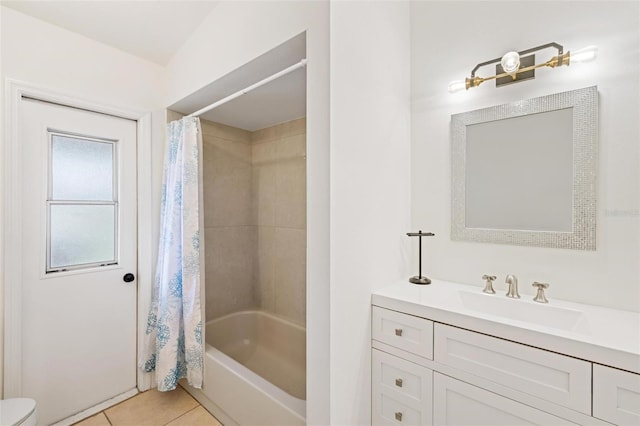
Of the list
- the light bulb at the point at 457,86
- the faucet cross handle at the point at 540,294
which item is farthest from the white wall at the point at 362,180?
the faucet cross handle at the point at 540,294

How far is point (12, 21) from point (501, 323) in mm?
2835

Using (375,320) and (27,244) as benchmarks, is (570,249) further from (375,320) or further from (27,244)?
(27,244)

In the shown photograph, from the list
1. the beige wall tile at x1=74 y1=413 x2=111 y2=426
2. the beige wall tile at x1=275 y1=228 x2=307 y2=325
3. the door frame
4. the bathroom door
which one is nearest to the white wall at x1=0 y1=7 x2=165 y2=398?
the door frame

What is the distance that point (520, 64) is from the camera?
1353 millimetres

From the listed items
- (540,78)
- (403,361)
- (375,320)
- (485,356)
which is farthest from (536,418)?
(540,78)

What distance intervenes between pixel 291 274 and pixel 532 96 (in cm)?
214

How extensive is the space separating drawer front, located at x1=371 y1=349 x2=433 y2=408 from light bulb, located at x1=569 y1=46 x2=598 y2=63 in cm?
152

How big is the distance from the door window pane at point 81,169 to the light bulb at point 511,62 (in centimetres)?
249

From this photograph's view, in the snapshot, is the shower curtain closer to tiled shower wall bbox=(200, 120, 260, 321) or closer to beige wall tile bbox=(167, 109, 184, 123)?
beige wall tile bbox=(167, 109, 184, 123)

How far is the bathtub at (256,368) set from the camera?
4.76 feet

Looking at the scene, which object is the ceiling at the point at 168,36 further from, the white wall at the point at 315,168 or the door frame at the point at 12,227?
the door frame at the point at 12,227

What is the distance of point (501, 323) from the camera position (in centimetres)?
102

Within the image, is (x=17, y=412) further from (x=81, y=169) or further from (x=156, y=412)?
(x=81, y=169)

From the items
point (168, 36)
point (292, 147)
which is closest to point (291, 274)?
point (292, 147)
